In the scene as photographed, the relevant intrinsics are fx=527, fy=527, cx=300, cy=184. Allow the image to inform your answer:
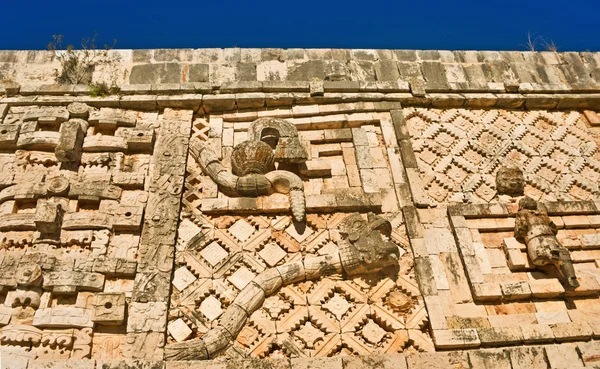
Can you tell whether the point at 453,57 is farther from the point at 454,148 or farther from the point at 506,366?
the point at 506,366

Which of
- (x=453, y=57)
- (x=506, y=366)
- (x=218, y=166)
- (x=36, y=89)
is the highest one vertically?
(x=453, y=57)

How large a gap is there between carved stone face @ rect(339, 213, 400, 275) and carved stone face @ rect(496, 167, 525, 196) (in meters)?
1.66

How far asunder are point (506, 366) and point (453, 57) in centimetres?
468

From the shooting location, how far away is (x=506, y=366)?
478 centimetres

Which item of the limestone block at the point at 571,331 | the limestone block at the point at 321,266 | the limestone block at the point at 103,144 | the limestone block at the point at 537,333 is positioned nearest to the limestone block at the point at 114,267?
the limestone block at the point at 103,144

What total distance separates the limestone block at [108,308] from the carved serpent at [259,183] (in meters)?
1.71

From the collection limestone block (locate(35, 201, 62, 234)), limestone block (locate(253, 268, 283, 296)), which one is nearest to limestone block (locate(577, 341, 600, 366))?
limestone block (locate(253, 268, 283, 296))

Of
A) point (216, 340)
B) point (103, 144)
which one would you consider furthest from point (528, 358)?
point (103, 144)

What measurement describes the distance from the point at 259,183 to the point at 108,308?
2.06 metres

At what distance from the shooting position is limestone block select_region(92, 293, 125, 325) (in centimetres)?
486

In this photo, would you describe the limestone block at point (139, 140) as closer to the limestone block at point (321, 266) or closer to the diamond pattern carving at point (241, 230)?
the diamond pattern carving at point (241, 230)

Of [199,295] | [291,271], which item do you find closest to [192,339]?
[199,295]

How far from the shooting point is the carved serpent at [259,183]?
19.4 feet

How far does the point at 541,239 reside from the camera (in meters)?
5.56
